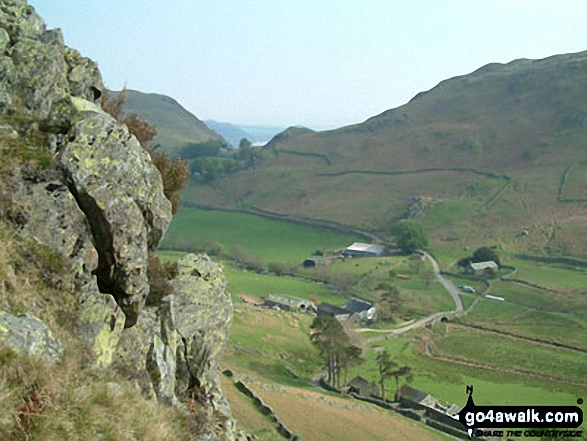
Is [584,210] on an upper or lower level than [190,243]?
upper

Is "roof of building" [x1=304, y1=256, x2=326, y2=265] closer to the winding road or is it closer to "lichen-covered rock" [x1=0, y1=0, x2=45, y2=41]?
the winding road

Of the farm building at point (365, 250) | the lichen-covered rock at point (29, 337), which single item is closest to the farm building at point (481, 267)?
the farm building at point (365, 250)

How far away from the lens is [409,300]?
99062 mm

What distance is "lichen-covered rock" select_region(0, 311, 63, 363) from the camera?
34.1 feet

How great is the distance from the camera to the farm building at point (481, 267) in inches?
4560

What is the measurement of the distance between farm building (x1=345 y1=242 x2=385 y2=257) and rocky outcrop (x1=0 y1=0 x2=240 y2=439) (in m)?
117

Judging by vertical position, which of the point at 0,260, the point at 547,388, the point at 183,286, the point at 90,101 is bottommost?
the point at 547,388

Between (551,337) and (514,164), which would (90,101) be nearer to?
(551,337)

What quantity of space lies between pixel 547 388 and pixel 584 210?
99273mm

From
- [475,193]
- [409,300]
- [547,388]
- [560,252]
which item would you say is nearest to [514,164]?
[475,193]

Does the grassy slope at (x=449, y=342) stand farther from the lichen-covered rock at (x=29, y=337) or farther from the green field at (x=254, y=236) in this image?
the lichen-covered rock at (x=29, y=337)

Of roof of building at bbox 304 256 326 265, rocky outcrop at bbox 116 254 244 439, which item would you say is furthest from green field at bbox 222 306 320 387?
Result: roof of building at bbox 304 256 326 265

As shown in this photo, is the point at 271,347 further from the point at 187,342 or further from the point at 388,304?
the point at 187,342

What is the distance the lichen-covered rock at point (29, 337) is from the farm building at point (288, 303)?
3120 inches
